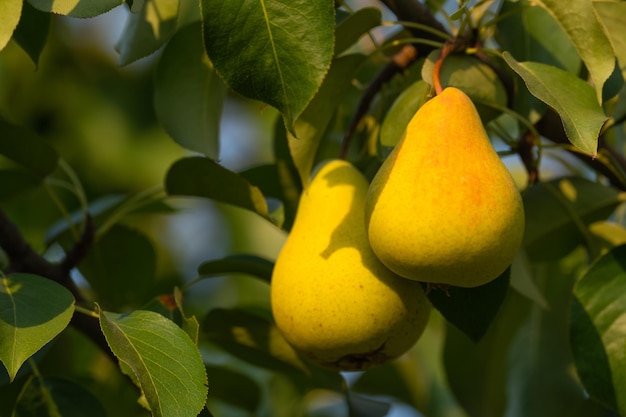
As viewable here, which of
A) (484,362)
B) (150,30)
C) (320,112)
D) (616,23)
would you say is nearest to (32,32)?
(150,30)

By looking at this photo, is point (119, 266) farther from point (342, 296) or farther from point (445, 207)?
point (445, 207)

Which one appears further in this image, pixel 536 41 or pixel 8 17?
pixel 536 41

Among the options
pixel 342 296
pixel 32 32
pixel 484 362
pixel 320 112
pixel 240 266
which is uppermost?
pixel 32 32

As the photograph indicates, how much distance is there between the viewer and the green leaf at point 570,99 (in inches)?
41.8

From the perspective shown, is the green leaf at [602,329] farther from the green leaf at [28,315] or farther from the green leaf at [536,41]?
the green leaf at [28,315]

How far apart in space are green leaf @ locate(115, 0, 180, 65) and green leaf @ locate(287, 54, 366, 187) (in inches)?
8.9

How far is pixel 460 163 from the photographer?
1026mm

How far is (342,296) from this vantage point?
110 cm

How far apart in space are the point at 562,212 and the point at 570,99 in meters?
0.42

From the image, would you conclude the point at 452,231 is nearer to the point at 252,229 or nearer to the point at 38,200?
the point at 38,200

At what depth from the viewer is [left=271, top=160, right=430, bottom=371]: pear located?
110 cm

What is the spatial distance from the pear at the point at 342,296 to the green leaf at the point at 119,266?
0.52 meters

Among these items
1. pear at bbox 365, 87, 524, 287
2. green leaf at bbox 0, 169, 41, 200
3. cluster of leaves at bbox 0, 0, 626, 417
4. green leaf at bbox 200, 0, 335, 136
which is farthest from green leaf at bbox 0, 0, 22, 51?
green leaf at bbox 0, 169, 41, 200

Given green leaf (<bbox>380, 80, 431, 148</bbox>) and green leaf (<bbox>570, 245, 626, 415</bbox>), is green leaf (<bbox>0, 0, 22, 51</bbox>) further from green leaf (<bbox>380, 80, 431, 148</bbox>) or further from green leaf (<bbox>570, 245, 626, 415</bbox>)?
green leaf (<bbox>570, 245, 626, 415</bbox>)
